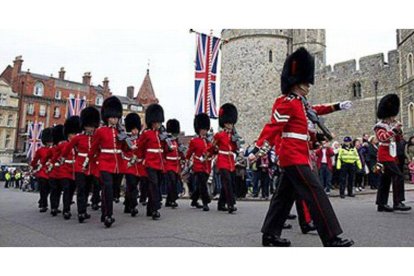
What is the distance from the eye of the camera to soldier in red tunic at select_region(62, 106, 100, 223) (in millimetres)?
7180

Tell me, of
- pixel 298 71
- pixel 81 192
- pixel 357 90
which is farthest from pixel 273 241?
pixel 357 90

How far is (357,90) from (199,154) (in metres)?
25.9

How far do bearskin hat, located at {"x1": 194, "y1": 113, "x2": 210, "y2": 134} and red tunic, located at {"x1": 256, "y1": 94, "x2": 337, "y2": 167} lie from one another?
16.2ft

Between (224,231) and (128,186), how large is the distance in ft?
10.4

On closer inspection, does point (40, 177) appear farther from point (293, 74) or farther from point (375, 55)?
point (375, 55)

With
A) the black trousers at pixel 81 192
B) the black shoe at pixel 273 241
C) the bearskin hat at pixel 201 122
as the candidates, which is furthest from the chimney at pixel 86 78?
the black shoe at pixel 273 241

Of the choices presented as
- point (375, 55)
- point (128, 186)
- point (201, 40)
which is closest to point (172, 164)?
point (128, 186)

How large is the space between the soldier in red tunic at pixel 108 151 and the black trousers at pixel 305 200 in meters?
2.69

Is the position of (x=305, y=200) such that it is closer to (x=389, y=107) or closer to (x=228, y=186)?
(x=228, y=186)

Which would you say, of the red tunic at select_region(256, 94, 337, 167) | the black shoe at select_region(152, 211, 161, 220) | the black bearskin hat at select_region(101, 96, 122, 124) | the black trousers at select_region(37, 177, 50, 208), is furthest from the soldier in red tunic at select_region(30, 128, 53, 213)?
the red tunic at select_region(256, 94, 337, 167)

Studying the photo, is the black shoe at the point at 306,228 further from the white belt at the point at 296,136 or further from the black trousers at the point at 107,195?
the black trousers at the point at 107,195

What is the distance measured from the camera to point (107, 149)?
660 centimetres

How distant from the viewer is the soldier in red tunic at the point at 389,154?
7.20 m

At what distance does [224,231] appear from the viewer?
17.7 ft
